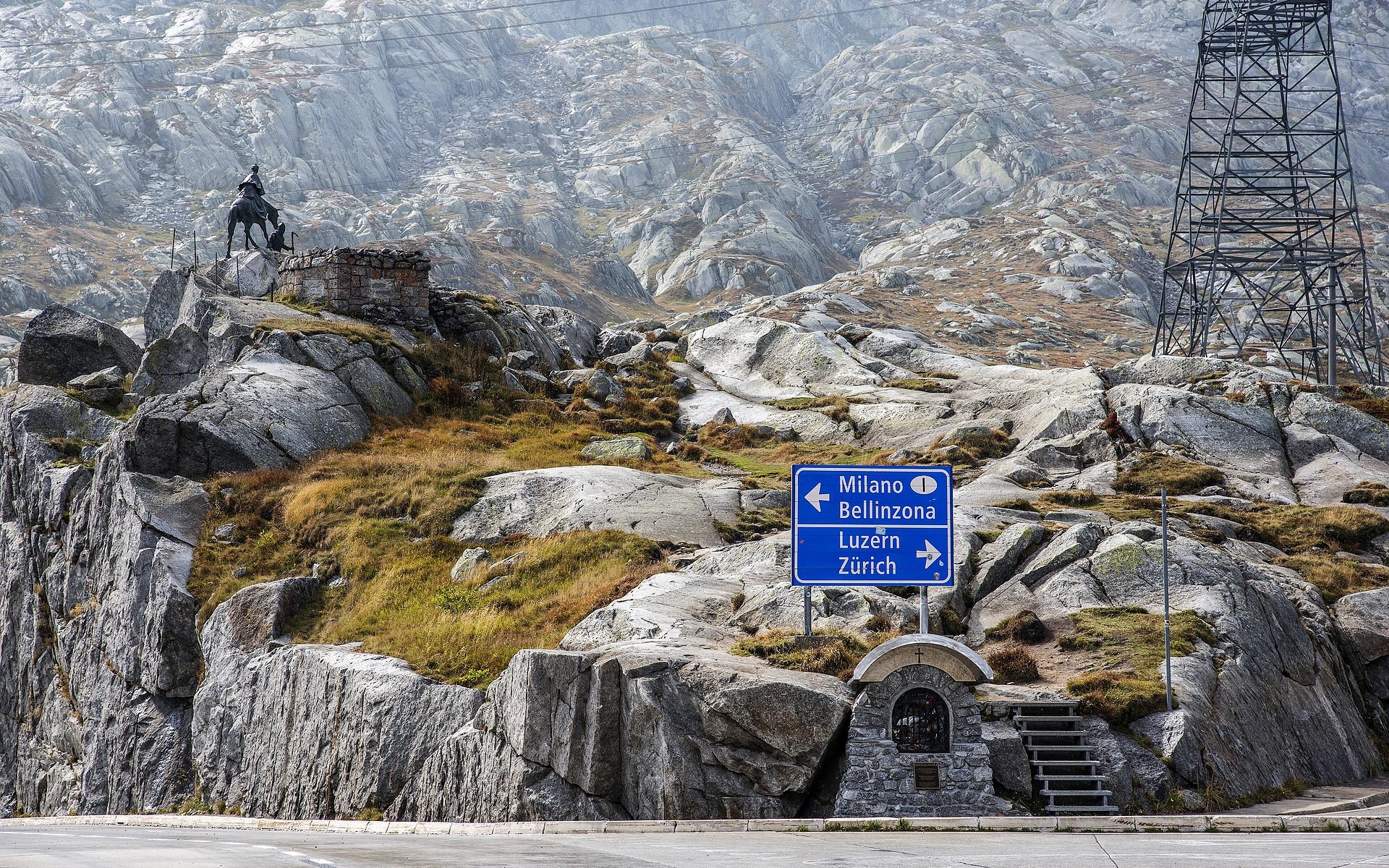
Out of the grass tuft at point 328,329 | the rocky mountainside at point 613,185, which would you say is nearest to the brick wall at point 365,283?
the grass tuft at point 328,329

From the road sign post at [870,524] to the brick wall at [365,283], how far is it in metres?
29.3

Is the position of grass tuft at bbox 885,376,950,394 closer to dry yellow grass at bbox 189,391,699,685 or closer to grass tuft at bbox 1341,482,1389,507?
dry yellow grass at bbox 189,391,699,685

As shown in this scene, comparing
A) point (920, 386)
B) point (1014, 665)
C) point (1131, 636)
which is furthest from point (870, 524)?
point (920, 386)

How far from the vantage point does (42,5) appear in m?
187

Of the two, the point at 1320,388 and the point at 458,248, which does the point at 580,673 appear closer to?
the point at 1320,388

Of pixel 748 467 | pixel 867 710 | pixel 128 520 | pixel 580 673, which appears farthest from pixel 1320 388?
pixel 128 520

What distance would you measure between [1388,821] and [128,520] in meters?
31.4

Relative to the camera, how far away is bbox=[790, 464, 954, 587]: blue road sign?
19812 mm

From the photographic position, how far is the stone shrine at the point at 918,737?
703 inches

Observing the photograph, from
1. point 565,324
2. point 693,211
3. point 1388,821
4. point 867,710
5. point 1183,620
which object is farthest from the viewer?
point 693,211

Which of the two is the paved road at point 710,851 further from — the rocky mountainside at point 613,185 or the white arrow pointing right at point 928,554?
the rocky mountainside at point 613,185

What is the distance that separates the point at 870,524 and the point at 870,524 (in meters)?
0.01

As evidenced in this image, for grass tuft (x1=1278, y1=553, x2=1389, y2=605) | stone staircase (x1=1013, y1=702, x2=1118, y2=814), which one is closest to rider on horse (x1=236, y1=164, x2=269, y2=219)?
stone staircase (x1=1013, y1=702, x2=1118, y2=814)

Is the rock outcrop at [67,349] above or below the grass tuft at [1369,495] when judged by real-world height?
above
